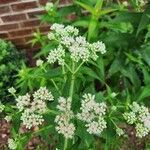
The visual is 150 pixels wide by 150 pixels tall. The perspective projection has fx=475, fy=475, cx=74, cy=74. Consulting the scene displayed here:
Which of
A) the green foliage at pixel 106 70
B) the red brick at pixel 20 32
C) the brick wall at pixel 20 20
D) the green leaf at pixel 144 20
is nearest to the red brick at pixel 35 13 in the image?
the brick wall at pixel 20 20

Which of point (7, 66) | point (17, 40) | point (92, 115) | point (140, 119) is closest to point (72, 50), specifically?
point (92, 115)

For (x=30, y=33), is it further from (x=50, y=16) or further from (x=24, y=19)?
(x=50, y=16)

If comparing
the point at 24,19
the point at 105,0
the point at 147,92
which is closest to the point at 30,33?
the point at 24,19

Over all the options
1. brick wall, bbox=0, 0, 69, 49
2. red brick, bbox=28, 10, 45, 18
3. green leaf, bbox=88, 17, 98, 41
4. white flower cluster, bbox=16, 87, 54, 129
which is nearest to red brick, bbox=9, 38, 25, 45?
brick wall, bbox=0, 0, 69, 49

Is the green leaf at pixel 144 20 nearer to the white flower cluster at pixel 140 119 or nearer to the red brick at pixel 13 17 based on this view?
the white flower cluster at pixel 140 119

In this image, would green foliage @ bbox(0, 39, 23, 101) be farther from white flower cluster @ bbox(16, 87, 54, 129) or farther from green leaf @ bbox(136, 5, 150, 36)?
green leaf @ bbox(136, 5, 150, 36)
